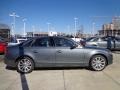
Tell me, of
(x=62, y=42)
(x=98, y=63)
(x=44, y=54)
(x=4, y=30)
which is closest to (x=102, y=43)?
(x=98, y=63)

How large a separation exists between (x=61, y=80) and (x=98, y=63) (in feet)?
8.42

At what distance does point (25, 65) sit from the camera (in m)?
9.64

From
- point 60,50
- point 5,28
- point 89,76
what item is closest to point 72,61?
point 60,50

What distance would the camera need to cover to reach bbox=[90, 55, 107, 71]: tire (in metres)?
9.98

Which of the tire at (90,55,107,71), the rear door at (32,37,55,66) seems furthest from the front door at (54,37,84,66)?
the tire at (90,55,107,71)

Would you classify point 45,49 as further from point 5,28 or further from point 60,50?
point 5,28

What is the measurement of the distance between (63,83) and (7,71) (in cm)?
341

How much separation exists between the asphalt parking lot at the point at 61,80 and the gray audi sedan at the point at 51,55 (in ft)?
1.09

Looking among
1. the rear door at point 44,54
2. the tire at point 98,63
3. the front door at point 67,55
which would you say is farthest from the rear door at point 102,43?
the rear door at point 44,54

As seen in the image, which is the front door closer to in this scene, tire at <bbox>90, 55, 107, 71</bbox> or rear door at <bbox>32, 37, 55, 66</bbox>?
rear door at <bbox>32, 37, 55, 66</bbox>

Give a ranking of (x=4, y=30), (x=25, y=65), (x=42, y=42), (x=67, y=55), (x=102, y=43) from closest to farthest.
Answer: (x=25, y=65) < (x=67, y=55) < (x=42, y=42) < (x=102, y=43) < (x=4, y=30)

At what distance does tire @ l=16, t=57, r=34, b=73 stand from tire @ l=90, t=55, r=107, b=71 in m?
2.63

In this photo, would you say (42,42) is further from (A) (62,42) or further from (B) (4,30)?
(B) (4,30)

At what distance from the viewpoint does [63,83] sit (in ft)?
25.0
